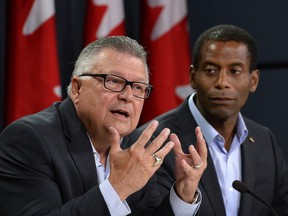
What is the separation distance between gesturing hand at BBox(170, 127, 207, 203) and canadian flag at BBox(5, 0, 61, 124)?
1178 millimetres

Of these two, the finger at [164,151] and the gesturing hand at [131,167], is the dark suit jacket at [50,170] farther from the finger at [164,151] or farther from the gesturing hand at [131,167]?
the finger at [164,151]

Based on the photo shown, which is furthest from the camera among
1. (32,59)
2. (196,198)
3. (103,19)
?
(103,19)

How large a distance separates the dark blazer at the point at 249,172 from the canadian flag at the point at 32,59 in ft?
2.29

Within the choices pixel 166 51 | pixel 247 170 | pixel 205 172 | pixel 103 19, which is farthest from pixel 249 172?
pixel 103 19

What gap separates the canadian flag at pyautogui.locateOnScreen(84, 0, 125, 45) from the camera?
3.23 metres

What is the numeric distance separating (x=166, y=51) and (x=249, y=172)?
3.30 feet

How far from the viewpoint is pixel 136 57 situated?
2027 mm

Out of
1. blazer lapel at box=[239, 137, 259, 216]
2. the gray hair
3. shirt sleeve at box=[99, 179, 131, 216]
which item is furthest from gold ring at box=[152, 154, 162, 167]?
blazer lapel at box=[239, 137, 259, 216]

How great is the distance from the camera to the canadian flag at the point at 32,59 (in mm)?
3057

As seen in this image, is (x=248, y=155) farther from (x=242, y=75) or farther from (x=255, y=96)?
(x=255, y=96)

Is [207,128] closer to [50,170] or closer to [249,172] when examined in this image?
[249,172]

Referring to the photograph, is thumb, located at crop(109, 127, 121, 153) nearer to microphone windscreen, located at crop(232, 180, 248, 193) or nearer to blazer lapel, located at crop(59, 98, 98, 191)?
blazer lapel, located at crop(59, 98, 98, 191)

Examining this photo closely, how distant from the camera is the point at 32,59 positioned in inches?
121

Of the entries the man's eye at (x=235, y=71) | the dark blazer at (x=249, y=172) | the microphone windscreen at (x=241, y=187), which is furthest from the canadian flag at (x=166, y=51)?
the microphone windscreen at (x=241, y=187)
